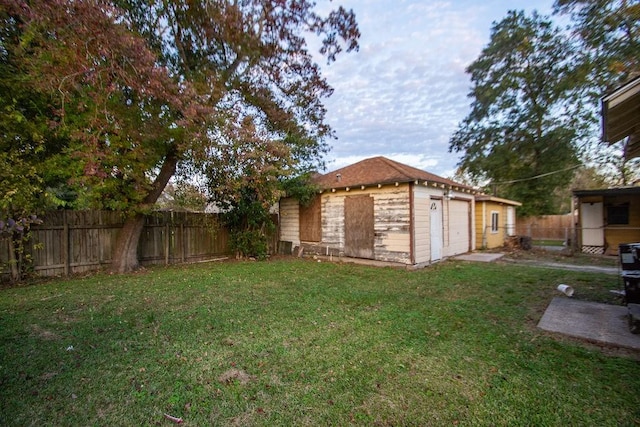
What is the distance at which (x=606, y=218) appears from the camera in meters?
11.5

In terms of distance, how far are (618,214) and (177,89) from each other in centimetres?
1543

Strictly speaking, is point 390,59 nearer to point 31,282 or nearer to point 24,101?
point 24,101

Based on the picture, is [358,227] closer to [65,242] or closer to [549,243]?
[65,242]

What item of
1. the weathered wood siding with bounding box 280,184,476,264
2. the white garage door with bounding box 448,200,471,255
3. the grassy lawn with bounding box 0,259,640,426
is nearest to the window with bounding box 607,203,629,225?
the white garage door with bounding box 448,200,471,255

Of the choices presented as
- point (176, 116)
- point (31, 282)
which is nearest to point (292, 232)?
point (176, 116)

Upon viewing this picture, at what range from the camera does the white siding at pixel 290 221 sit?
11.9 metres

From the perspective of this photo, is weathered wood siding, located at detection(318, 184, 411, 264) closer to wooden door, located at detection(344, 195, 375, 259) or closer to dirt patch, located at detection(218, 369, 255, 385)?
wooden door, located at detection(344, 195, 375, 259)

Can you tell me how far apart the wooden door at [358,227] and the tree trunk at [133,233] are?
218 inches

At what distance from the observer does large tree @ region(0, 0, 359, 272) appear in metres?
3.95

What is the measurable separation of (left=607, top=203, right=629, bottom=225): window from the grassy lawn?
8573 millimetres

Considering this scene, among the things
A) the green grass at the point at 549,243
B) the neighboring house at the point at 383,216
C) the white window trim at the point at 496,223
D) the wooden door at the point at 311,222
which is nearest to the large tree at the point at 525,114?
the green grass at the point at 549,243

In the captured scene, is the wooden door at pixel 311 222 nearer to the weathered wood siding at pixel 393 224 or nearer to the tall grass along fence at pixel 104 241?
the weathered wood siding at pixel 393 224

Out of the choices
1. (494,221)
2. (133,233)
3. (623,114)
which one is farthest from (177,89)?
(494,221)

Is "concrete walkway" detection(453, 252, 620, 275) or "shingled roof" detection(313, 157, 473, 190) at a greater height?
"shingled roof" detection(313, 157, 473, 190)
